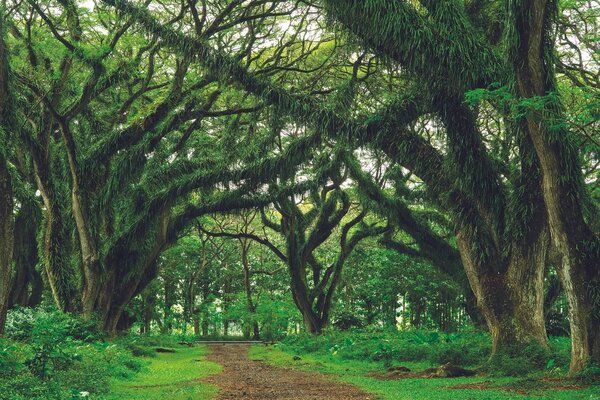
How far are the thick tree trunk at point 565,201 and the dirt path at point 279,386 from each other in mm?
3600

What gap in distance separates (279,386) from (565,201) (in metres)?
5.60

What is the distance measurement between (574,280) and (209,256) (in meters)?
34.7

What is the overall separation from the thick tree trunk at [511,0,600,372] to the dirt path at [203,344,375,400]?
11.8 ft

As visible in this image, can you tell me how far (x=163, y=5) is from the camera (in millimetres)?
15445

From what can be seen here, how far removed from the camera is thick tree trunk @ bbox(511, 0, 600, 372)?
853cm

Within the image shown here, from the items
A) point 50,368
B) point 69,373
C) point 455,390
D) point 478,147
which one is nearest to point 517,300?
point 478,147

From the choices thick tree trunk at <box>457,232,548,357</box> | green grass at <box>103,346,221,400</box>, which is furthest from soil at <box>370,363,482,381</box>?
green grass at <box>103,346,221,400</box>

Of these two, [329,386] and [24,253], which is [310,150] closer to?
[329,386]

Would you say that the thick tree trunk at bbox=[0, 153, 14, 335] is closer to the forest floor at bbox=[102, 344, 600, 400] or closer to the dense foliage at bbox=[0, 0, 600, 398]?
the dense foliage at bbox=[0, 0, 600, 398]

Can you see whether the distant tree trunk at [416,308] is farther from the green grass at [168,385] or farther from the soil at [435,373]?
the soil at [435,373]

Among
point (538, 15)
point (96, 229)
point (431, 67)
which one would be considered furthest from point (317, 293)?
point (538, 15)

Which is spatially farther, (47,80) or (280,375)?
(47,80)

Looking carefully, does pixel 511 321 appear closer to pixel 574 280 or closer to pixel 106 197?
pixel 574 280

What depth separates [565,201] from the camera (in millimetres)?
8781
